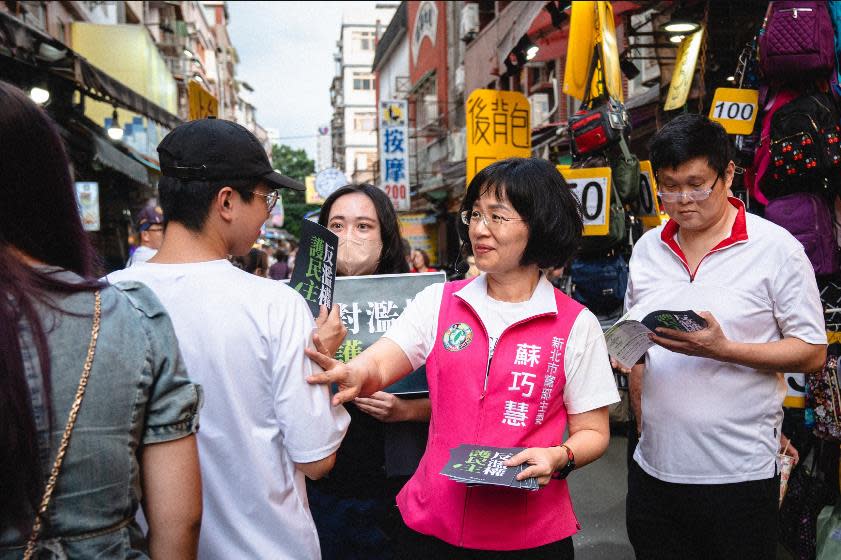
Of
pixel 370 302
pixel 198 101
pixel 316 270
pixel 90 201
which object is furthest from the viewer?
pixel 90 201

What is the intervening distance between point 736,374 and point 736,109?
7.50 ft

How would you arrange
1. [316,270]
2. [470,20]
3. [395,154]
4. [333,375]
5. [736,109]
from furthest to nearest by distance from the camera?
[470,20] < [395,154] < [736,109] < [316,270] < [333,375]

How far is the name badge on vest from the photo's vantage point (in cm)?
196

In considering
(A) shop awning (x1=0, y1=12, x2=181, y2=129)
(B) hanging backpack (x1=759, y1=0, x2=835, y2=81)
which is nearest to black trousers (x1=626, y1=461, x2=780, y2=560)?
(B) hanging backpack (x1=759, y1=0, x2=835, y2=81)

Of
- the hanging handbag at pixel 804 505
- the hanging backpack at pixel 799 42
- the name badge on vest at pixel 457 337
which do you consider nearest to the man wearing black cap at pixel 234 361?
the name badge on vest at pixel 457 337

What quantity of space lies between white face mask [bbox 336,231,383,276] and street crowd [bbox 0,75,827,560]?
0.5 inches

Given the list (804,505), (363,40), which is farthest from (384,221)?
(363,40)

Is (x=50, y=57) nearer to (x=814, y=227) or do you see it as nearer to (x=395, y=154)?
(x=814, y=227)

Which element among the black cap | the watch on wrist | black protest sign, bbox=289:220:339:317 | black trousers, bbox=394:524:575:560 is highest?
the black cap

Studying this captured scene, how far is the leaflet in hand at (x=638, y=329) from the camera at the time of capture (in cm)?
213

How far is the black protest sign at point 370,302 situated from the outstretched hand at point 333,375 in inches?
25.4

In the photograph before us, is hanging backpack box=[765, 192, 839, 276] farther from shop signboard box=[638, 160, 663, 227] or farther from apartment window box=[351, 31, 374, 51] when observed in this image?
apartment window box=[351, 31, 374, 51]

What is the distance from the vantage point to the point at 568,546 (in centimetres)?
195

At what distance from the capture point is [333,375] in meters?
1.69
